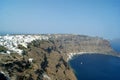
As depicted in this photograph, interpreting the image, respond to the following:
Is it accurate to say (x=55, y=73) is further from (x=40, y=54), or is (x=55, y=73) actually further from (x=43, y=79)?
(x=43, y=79)

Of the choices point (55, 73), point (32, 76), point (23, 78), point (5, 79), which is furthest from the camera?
point (55, 73)

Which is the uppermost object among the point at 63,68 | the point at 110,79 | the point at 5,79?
the point at 5,79

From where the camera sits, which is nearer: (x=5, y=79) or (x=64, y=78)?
(x=5, y=79)

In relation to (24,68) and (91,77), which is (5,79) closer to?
(24,68)

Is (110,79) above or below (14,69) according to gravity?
below

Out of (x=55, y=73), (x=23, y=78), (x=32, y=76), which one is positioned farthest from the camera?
(x=55, y=73)

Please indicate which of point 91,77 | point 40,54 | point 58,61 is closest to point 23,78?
point 40,54

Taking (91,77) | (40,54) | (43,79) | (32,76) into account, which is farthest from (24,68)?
(91,77)

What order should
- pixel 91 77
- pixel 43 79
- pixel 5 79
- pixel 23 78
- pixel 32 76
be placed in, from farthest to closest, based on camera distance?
pixel 91 77, pixel 43 79, pixel 32 76, pixel 23 78, pixel 5 79

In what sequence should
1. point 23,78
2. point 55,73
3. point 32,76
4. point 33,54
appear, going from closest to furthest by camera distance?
point 23,78, point 32,76, point 55,73, point 33,54
